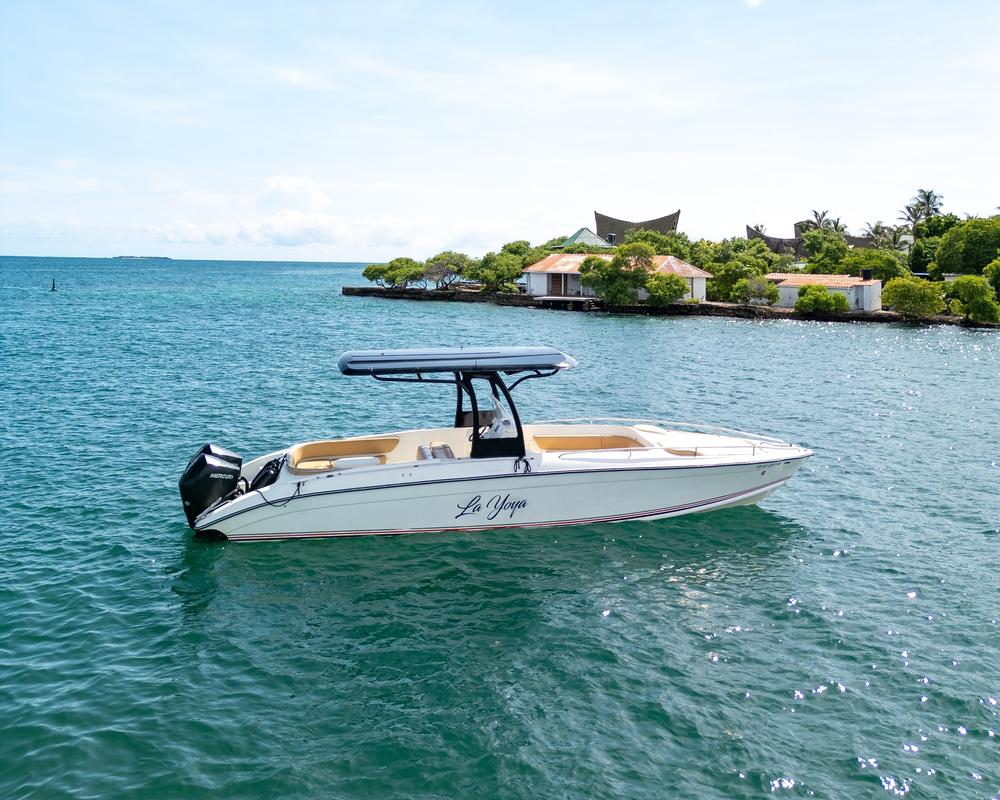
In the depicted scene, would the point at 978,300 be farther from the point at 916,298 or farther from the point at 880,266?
the point at 880,266

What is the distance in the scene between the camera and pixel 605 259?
3110 inches

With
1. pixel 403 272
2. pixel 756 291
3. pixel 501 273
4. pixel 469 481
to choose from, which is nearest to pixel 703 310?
pixel 756 291

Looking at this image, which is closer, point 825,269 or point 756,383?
point 756,383

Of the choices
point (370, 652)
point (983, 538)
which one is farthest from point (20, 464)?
point (983, 538)

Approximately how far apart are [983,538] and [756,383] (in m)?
19.1

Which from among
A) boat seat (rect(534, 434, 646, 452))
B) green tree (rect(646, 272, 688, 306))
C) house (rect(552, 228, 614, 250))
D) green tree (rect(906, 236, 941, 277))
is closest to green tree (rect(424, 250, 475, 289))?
house (rect(552, 228, 614, 250))

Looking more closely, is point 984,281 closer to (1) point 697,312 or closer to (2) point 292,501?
(1) point 697,312

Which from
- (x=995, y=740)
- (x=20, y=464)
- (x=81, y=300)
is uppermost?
(x=81, y=300)

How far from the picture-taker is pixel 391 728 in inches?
368

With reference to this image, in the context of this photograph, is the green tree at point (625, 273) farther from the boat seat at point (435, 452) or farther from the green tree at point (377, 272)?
the boat seat at point (435, 452)

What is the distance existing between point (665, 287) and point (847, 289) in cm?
1592

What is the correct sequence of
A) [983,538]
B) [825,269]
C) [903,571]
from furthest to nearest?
[825,269] → [983,538] → [903,571]

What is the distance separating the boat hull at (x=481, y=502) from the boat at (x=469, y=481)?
0.02 m

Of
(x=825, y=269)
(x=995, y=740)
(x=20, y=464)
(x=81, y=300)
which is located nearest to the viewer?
(x=995, y=740)
